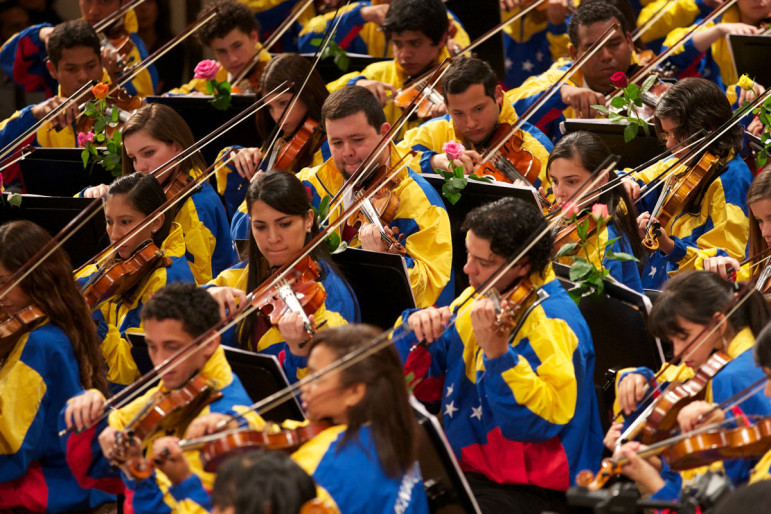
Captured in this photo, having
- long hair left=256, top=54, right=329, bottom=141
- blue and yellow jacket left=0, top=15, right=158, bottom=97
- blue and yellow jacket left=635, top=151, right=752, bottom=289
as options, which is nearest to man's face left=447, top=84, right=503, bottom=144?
long hair left=256, top=54, right=329, bottom=141

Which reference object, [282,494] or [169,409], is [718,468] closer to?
[282,494]

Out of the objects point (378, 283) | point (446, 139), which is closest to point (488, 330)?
point (378, 283)

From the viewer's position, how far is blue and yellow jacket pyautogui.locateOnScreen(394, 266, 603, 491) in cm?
249

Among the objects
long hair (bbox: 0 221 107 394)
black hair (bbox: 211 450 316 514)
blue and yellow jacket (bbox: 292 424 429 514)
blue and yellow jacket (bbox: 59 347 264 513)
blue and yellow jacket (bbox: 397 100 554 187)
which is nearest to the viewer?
black hair (bbox: 211 450 316 514)

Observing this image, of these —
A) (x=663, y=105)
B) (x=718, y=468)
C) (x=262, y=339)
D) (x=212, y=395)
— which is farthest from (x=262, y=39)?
(x=718, y=468)

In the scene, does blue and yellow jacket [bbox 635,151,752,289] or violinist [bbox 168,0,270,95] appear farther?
violinist [bbox 168,0,270,95]

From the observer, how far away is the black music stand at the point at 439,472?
2209mm

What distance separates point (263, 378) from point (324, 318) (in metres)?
0.35

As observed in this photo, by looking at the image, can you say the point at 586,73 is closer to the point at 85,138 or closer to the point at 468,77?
the point at 468,77

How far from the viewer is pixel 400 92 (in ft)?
15.5

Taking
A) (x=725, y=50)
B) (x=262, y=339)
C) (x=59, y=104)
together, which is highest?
(x=59, y=104)

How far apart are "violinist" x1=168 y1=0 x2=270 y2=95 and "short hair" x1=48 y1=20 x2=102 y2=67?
0.48 meters

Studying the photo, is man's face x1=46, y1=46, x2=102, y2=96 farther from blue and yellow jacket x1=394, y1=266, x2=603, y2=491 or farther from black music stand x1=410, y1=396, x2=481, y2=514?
black music stand x1=410, y1=396, x2=481, y2=514

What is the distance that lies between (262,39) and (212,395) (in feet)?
13.8
